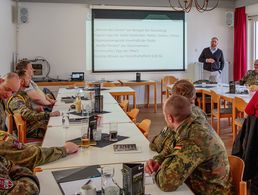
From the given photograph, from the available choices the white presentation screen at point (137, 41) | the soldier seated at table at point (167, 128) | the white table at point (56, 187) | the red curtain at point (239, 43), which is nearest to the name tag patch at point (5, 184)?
the white table at point (56, 187)

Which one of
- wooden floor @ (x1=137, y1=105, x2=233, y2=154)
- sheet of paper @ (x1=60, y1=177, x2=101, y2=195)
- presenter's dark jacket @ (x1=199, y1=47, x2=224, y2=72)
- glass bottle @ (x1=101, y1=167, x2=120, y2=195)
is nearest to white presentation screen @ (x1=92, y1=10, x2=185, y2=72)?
presenter's dark jacket @ (x1=199, y1=47, x2=224, y2=72)

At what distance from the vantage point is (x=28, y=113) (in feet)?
12.4

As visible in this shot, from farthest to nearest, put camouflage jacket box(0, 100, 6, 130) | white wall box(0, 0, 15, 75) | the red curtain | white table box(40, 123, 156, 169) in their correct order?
the red curtain
white wall box(0, 0, 15, 75)
camouflage jacket box(0, 100, 6, 130)
white table box(40, 123, 156, 169)

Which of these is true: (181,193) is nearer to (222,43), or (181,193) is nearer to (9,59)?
(9,59)

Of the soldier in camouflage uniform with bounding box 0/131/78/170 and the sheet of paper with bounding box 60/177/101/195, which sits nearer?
the sheet of paper with bounding box 60/177/101/195

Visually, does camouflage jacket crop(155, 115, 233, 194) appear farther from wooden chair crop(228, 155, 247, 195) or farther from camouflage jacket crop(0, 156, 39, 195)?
camouflage jacket crop(0, 156, 39, 195)

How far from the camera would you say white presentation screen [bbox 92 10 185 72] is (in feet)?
28.2

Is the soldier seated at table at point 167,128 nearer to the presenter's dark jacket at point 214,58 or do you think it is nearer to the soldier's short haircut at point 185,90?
the soldier's short haircut at point 185,90

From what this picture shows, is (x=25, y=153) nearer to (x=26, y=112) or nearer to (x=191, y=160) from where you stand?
(x=191, y=160)

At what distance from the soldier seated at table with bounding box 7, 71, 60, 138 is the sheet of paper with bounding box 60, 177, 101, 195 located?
2.03m

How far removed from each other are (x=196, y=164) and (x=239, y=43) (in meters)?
7.80

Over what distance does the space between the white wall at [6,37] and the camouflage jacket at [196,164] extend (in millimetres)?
5334

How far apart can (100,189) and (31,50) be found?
7.09 meters

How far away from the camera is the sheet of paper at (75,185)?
1733mm
